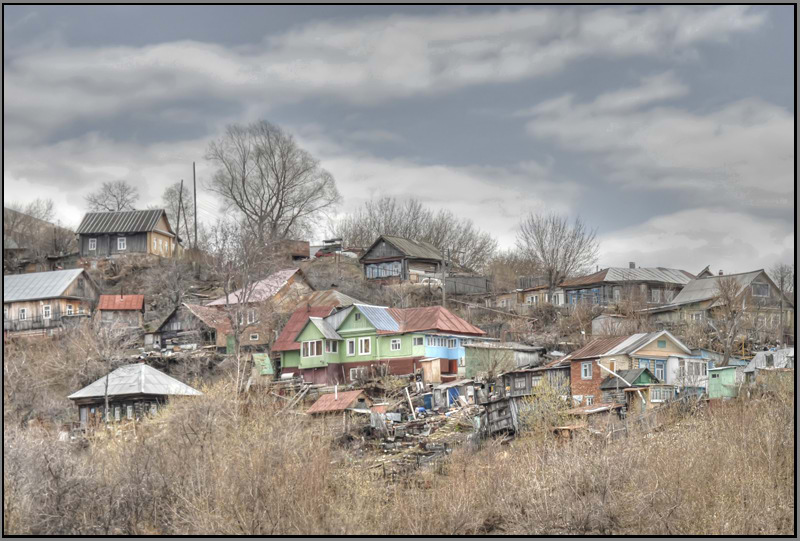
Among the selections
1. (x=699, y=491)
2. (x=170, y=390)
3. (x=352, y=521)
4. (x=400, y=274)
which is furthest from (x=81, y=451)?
(x=400, y=274)

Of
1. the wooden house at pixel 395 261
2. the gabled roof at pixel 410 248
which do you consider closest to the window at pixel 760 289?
the wooden house at pixel 395 261

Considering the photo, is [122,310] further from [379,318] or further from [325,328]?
[379,318]

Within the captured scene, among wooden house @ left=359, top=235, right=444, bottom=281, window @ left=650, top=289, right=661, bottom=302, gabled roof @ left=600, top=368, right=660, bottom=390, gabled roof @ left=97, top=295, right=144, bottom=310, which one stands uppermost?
wooden house @ left=359, top=235, right=444, bottom=281

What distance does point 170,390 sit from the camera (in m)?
44.4

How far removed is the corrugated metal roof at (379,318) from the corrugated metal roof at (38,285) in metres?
20.9

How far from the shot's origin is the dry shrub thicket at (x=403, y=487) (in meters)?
25.5

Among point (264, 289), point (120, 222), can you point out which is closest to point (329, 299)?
point (264, 289)

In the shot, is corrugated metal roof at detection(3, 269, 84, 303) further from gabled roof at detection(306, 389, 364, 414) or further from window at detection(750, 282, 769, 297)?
window at detection(750, 282, 769, 297)

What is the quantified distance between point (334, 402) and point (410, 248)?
89.5ft

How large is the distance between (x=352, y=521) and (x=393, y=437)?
471 inches

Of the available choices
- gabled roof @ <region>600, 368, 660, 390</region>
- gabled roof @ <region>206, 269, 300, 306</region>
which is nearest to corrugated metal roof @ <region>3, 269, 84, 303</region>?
gabled roof @ <region>206, 269, 300, 306</region>

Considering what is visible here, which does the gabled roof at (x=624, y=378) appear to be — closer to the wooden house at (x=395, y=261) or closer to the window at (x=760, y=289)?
the window at (x=760, y=289)

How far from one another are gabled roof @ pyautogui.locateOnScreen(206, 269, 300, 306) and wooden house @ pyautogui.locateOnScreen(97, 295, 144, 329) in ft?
14.8

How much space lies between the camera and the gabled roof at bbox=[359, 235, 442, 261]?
66.8m
